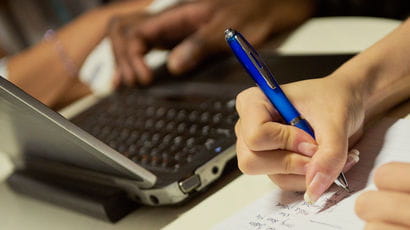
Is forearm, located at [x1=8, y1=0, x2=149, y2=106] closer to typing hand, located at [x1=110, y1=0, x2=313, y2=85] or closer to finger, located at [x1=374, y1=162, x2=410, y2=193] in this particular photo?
typing hand, located at [x1=110, y1=0, x2=313, y2=85]

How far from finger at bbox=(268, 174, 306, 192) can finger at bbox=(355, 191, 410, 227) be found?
74 mm

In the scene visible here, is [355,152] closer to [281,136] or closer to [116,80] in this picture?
[281,136]

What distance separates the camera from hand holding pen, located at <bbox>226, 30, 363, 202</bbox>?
0.39 metres

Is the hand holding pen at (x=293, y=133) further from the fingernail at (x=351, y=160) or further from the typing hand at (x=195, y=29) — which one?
the typing hand at (x=195, y=29)

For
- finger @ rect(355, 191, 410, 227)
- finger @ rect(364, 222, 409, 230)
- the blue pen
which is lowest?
finger @ rect(364, 222, 409, 230)

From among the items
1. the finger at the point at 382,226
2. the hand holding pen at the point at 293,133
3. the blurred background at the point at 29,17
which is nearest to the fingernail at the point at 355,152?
the hand holding pen at the point at 293,133

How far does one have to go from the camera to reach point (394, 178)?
0.35 metres

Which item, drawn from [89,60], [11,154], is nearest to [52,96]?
[89,60]

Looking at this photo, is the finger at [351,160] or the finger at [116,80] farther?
the finger at [116,80]

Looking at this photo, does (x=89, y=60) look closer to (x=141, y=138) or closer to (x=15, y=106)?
(x=141, y=138)

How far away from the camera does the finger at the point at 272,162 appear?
41 centimetres

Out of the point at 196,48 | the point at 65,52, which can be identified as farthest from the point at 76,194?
the point at 65,52

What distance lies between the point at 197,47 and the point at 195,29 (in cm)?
8

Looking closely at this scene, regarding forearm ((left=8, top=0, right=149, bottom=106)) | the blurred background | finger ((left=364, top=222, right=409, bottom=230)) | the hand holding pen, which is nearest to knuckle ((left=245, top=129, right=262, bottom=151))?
A: the hand holding pen
